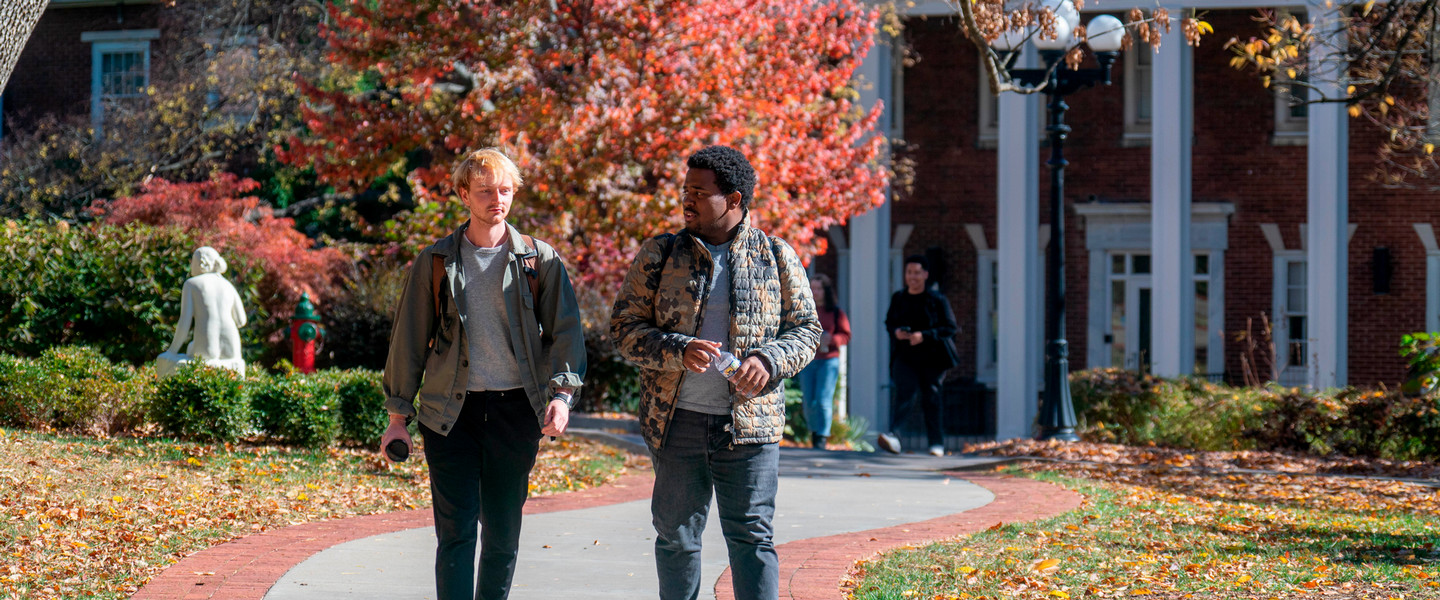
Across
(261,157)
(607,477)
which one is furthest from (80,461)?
(261,157)

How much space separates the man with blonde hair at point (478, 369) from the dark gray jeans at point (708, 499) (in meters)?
0.37

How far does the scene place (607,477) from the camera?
343 inches

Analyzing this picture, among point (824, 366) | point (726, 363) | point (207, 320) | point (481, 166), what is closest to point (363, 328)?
point (207, 320)

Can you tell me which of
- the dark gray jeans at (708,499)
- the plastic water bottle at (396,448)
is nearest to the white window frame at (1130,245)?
the dark gray jeans at (708,499)

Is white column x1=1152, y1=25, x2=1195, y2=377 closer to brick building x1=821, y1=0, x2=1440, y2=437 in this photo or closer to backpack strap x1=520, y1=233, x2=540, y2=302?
brick building x1=821, y1=0, x2=1440, y2=437

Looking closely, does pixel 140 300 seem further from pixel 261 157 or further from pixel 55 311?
pixel 261 157

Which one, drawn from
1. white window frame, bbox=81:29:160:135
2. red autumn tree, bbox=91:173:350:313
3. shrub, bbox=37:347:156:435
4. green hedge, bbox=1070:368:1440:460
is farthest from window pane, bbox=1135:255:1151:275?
white window frame, bbox=81:29:160:135

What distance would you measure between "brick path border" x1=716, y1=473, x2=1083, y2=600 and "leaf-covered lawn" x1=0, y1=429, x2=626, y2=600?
7.68ft

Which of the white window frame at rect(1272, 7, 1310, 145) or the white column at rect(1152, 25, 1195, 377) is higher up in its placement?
the white window frame at rect(1272, 7, 1310, 145)

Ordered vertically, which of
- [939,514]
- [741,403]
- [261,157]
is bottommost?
[939,514]

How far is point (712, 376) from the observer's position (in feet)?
13.1

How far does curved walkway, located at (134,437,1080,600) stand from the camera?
5.08 m

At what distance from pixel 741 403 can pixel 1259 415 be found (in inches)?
338

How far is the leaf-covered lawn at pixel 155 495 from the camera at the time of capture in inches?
209
